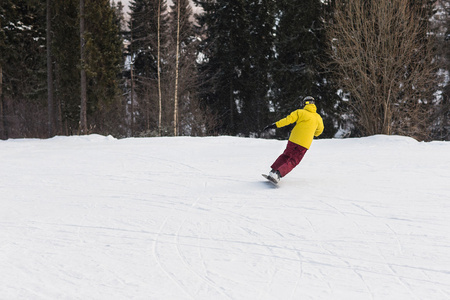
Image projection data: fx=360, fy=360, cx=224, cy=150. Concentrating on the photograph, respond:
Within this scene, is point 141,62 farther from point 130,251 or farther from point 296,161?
point 130,251

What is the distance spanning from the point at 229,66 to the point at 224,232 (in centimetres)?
2546

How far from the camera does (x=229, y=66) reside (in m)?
28.5

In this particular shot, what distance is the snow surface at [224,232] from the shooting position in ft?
9.53

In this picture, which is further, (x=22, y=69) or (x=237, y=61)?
(x=237, y=61)

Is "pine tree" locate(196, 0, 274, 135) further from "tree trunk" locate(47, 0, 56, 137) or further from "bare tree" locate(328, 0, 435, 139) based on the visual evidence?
"bare tree" locate(328, 0, 435, 139)

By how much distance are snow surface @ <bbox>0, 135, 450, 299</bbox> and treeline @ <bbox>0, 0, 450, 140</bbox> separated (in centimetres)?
843

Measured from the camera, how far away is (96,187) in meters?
6.58

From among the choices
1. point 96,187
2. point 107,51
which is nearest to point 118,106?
point 107,51

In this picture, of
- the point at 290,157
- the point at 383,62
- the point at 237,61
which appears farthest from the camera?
the point at 237,61

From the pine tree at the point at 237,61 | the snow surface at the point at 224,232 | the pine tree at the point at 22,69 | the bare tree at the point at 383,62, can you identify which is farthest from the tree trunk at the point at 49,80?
the bare tree at the point at 383,62

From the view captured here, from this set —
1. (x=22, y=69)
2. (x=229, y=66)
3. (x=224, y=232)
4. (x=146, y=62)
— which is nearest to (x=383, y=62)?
(x=224, y=232)

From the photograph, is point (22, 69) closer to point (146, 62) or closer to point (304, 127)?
point (146, 62)

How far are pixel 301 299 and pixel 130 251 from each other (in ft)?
5.76

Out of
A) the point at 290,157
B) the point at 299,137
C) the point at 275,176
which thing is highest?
the point at 299,137
